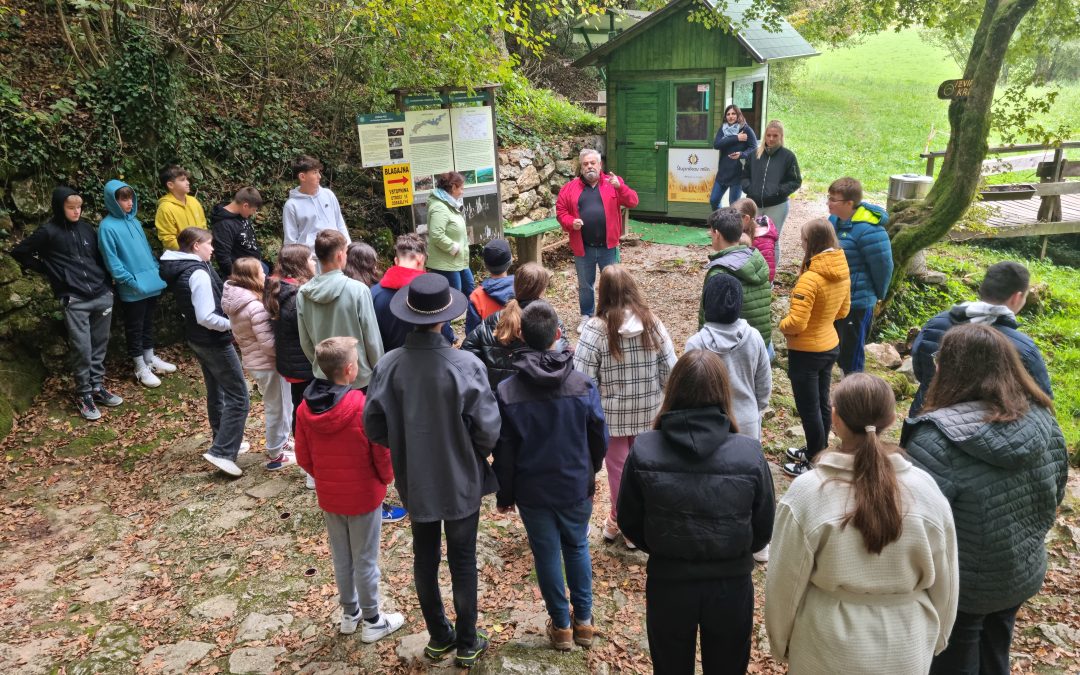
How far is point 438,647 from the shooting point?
380cm

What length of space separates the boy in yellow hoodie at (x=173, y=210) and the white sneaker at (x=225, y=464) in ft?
7.90

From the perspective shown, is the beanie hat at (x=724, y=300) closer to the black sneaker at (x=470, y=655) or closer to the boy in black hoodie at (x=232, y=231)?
the black sneaker at (x=470, y=655)

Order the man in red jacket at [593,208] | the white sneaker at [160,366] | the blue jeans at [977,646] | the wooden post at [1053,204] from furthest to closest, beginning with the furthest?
the wooden post at [1053,204]
the man in red jacket at [593,208]
the white sneaker at [160,366]
the blue jeans at [977,646]

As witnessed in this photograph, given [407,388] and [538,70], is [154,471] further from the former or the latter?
[538,70]

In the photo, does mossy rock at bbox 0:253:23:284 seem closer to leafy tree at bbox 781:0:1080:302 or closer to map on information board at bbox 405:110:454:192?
map on information board at bbox 405:110:454:192

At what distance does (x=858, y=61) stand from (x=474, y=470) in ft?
132

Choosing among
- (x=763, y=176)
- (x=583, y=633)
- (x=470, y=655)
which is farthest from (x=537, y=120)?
(x=470, y=655)

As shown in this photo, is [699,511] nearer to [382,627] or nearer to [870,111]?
[382,627]

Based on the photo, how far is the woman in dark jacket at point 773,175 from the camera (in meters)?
8.62

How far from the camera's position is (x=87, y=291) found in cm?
659

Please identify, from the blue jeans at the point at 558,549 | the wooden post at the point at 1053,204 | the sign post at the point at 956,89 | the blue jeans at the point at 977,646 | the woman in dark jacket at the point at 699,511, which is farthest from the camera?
the wooden post at the point at 1053,204

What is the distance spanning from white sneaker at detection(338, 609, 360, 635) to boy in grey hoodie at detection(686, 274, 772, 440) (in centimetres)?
→ 239

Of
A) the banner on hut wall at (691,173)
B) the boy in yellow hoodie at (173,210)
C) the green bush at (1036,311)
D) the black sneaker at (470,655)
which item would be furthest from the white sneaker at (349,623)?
the banner on hut wall at (691,173)

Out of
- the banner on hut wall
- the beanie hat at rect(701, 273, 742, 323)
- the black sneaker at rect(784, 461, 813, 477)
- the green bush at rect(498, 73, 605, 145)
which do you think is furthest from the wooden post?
the beanie hat at rect(701, 273, 742, 323)
